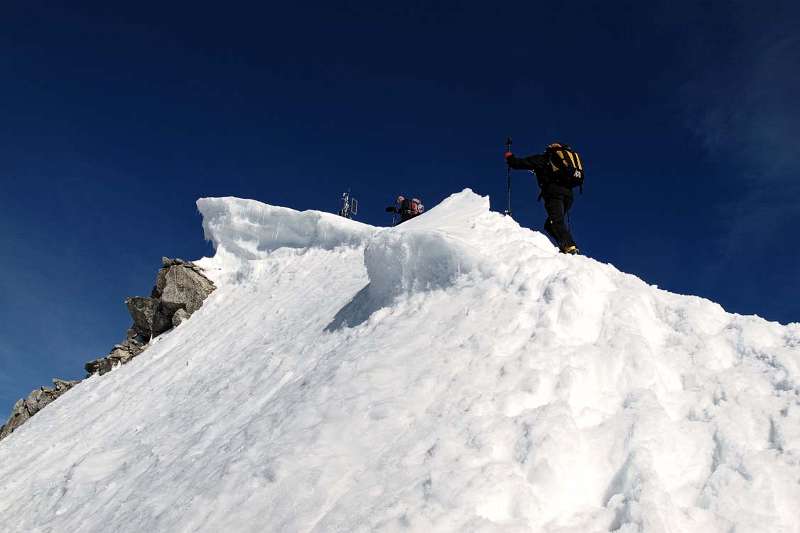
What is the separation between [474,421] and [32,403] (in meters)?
18.6

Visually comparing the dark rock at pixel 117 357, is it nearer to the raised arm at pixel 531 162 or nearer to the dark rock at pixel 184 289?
the dark rock at pixel 184 289

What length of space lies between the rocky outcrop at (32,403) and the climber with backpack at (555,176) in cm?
1636

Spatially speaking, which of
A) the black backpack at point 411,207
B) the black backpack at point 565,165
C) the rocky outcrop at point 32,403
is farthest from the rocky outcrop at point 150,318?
the black backpack at point 565,165

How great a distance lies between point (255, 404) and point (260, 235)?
1193cm

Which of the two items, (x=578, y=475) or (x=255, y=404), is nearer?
(x=578, y=475)

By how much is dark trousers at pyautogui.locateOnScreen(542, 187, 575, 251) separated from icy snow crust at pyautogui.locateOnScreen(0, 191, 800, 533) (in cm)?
45

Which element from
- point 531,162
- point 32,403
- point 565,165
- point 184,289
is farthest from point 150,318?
point 565,165

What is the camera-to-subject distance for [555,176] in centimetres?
984

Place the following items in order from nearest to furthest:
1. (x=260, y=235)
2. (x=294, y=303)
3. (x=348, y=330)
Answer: (x=348, y=330) → (x=294, y=303) → (x=260, y=235)

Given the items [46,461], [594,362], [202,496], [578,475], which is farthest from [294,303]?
[578,475]

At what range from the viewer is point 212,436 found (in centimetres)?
695

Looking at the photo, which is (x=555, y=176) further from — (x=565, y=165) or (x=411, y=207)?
(x=411, y=207)

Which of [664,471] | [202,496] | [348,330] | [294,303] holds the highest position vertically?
[294,303]

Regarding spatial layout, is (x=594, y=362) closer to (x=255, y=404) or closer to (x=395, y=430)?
(x=395, y=430)
